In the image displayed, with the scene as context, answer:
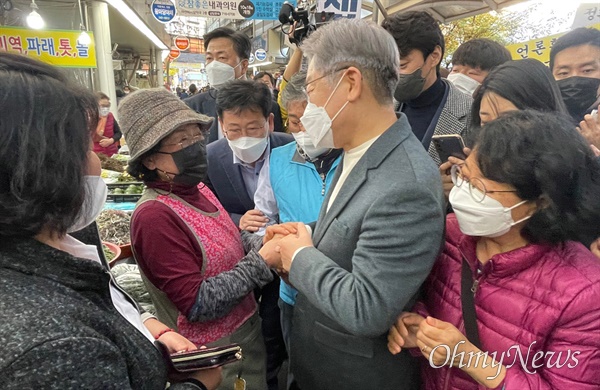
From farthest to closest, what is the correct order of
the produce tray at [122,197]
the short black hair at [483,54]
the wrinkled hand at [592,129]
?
the produce tray at [122,197] < the short black hair at [483,54] < the wrinkled hand at [592,129]

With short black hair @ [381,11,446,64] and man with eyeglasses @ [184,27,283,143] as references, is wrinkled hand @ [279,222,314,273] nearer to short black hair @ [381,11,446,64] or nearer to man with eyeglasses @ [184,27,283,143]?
short black hair @ [381,11,446,64]

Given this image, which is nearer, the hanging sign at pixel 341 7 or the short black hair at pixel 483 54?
the short black hair at pixel 483 54

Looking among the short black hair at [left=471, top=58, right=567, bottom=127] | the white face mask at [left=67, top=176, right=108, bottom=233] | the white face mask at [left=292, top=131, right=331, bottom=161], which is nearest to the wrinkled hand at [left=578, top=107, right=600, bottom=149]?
the short black hair at [left=471, top=58, right=567, bottom=127]

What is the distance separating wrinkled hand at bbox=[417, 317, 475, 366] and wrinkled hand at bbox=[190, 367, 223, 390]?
2.03 feet

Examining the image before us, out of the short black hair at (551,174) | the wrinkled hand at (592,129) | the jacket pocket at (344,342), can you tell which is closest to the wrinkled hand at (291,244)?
the jacket pocket at (344,342)

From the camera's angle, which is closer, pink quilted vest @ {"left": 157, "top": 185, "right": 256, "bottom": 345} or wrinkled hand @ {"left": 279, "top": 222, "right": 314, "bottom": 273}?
wrinkled hand @ {"left": 279, "top": 222, "right": 314, "bottom": 273}

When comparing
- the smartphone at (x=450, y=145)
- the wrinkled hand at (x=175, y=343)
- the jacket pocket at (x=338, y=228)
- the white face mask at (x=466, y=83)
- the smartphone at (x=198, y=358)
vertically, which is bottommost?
the wrinkled hand at (x=175, y=343)

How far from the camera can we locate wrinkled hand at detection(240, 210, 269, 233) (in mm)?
1897

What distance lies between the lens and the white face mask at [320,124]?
4.09ft

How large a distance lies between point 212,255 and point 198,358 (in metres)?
0.49

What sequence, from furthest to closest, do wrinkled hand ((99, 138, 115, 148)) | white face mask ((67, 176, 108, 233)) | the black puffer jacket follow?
wrinkled hand ((99, 138, 115, 148)), white face mask ((67, 176, 108, 233)), the black puffer jacket

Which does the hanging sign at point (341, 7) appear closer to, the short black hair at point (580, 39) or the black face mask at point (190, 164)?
the short black hair at point (580, 39)

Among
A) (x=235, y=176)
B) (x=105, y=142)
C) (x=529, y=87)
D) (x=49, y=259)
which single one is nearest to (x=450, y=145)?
(x=529, y=87)

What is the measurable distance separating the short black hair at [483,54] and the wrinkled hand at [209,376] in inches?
107
